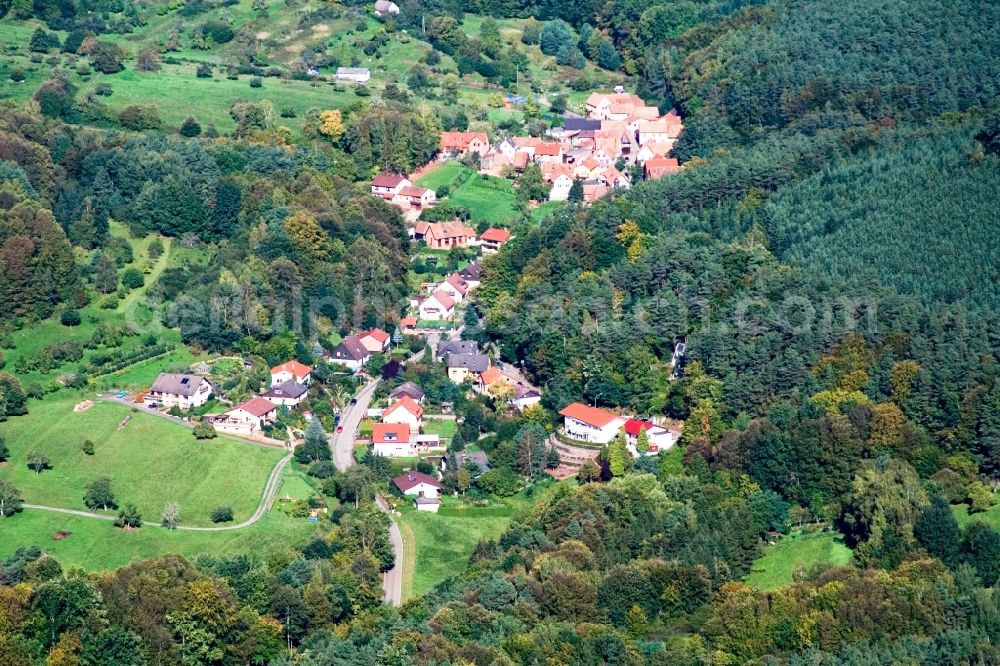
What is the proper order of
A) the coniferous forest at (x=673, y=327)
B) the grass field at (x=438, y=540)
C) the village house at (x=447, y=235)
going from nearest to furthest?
the coniferous forest at (x=673, y=327), the grass field at (x=438, y=540), the village house at (x=447, y=235)

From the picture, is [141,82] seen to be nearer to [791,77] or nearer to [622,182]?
[622,182]

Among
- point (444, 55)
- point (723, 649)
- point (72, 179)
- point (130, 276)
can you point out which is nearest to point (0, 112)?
point (72, 179)

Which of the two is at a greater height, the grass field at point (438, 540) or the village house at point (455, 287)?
the village house at point (455, 287)

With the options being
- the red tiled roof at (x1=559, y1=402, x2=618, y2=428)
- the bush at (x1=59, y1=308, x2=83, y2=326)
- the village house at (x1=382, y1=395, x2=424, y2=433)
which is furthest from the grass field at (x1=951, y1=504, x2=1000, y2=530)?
the bush at (x1=59, y1=308, x2=83, y2=326)

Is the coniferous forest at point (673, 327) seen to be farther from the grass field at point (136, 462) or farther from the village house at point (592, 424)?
the grass field at point (136, 462)

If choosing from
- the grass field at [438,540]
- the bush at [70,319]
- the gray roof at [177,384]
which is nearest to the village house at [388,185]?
the bush at [70,319]

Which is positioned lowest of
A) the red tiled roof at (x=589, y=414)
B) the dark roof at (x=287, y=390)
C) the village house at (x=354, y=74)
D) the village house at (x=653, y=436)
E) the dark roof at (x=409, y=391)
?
the dark roof at (x=287, y=390)

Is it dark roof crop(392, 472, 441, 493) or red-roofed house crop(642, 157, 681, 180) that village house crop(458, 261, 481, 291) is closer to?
red-roofed house crop(642, 157, 681, 180)
